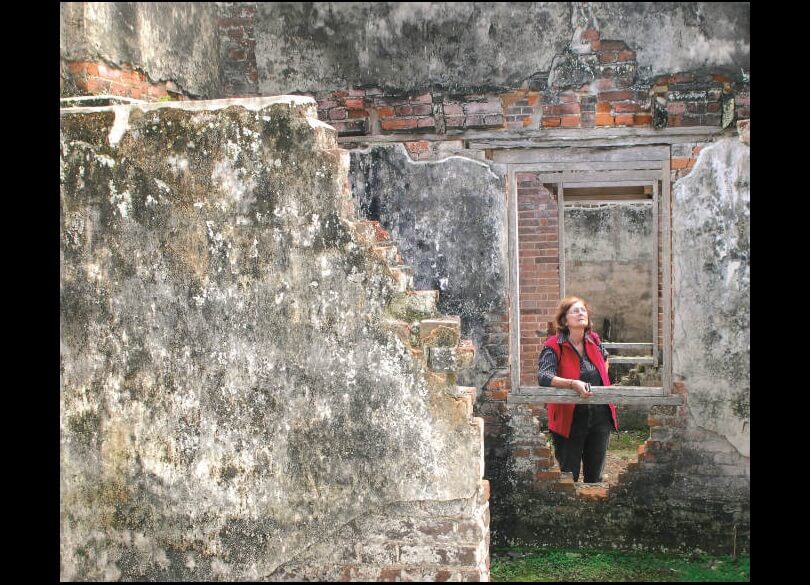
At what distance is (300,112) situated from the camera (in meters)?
3.83

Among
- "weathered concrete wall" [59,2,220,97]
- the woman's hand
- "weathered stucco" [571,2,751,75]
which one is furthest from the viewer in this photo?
the woman's hand

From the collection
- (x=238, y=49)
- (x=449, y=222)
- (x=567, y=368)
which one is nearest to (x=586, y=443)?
(x=567, y=368)

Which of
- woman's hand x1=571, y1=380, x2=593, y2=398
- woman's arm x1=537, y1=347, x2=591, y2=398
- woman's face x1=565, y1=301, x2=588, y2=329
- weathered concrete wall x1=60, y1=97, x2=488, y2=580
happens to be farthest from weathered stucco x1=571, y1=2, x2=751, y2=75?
weathered concrete wall x1=60, y1=97, x2=488, y2=580

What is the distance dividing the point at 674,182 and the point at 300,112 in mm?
3206

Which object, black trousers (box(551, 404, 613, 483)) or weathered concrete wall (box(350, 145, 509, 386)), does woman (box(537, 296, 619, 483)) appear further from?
weathered concrete wall (box(350, 145, 509, 386))

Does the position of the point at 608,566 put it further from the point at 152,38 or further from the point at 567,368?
the point at 152,38

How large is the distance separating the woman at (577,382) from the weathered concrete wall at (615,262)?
509cm

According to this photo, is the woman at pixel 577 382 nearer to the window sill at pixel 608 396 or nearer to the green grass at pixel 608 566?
the window sill at pixel 608 396

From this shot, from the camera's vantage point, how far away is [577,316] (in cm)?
597

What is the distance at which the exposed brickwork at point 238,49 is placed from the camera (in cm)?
623

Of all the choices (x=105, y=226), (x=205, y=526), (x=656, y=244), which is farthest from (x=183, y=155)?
(x=656, y=244)

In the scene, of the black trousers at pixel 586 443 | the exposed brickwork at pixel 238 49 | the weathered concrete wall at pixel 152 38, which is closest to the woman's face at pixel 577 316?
the black trousers at pixel 586 443

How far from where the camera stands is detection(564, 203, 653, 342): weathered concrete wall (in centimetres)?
1109

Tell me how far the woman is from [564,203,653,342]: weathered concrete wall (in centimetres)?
509
